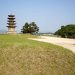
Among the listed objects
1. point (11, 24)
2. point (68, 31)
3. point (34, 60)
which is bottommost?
point (34, 60)

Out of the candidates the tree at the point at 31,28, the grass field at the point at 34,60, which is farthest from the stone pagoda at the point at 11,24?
the grass field at the point at 34,60

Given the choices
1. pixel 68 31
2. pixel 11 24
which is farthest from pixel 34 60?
pixel 68 31

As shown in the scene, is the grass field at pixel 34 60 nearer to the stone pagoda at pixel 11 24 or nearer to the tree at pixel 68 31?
the stone pagoda at pixel 11 24

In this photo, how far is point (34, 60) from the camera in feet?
36.4

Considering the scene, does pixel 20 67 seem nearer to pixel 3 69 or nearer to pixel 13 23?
pixel 3 69

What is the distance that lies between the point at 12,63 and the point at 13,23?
32000 millimetres

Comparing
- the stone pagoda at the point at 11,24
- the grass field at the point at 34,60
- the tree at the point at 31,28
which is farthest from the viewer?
the tree at the point at 31,28

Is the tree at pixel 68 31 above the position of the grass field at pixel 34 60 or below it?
above

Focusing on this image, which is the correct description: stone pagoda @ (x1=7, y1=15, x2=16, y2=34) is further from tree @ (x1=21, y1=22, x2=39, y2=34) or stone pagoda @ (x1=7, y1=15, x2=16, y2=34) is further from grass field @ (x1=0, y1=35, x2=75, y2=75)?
grass field @ (x1=0, y1=35, x2=75, y2=75)

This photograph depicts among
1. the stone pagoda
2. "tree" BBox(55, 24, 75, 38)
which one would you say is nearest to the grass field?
the stone pagoda

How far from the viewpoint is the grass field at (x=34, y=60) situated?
10102 mm

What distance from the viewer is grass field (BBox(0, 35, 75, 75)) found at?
10102 mm

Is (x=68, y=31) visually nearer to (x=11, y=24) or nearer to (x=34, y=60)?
(x=11, y=24)

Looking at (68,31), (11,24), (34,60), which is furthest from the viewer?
(68,31)
